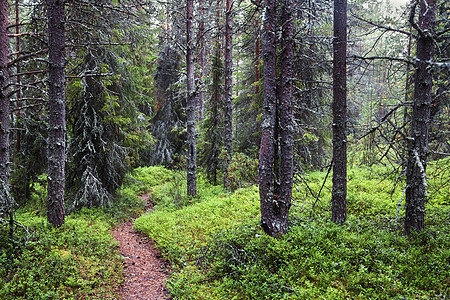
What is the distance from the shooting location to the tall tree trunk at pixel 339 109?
6.48 metres

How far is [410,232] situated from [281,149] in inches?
132

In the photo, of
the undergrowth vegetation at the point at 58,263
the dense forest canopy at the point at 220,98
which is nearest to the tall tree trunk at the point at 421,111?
the dense forest canopy at the point at 220,98

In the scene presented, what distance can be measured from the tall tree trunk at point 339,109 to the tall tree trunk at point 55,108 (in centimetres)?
723

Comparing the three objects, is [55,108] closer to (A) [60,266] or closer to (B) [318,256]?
(A) [60,266]

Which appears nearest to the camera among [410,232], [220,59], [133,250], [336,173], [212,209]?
[410,232]

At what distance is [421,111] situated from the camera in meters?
5.34

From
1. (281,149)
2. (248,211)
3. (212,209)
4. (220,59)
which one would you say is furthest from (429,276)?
(220,59)

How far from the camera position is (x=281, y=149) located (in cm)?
618

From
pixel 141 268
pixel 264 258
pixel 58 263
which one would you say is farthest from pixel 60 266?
pixel 264 258

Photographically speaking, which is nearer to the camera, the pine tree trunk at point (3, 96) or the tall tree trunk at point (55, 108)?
the pine tree trunk at point (3, 96)

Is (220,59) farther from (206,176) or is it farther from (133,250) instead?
(133,250)

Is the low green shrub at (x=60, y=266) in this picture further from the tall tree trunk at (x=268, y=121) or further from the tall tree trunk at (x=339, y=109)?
the tall tree trunk at (x=339, y=109)

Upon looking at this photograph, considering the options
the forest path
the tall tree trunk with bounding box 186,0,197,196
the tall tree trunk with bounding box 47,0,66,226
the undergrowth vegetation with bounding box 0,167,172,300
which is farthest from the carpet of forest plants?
the tall tree trunk with bounding box 186,0,197,196

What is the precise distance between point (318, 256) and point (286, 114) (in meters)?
3.16
